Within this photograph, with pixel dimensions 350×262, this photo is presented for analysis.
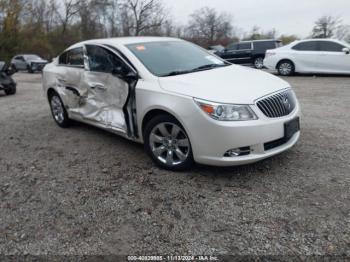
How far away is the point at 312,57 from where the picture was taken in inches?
447

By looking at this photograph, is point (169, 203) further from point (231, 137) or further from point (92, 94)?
point (92, 94)

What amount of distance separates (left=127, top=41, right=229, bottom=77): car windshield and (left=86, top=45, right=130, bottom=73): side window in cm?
25

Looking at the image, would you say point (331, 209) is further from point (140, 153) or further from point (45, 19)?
point (45, 19)

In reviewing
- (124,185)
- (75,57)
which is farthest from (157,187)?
(75,57)

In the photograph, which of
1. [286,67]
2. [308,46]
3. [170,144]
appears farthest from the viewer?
[286,67]

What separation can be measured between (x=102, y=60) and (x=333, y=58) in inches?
381

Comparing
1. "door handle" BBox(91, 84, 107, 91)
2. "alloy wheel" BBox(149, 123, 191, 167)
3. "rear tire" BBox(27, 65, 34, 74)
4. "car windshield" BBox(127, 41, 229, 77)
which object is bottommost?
"alloy wheel" BBox(149, 123, 191, 167)

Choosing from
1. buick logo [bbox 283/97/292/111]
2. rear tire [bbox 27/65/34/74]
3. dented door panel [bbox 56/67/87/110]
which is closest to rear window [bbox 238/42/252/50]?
dented door panel [bbox 56/67/87/110]

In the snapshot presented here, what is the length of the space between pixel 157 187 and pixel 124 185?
0.38m

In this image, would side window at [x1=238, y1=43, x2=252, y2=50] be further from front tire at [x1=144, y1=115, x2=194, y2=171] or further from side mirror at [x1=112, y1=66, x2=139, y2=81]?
front tire at [x1=144, y1=115, x2=194, y2=171]

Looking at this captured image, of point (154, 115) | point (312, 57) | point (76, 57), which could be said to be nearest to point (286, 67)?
point (312, 57)

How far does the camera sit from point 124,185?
3.32 m

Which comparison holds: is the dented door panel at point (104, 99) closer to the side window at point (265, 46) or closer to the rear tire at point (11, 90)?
the rear tire at point (11, 90)

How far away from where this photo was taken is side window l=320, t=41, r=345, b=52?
10.9 metres
